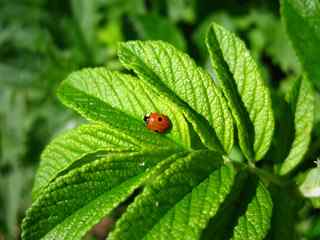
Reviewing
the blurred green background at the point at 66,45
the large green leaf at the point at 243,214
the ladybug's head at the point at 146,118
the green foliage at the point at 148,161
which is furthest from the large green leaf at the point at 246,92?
the blurred green background at the point at 66,45

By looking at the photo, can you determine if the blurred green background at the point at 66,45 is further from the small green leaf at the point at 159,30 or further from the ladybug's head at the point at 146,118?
the ladybug's head at the point at 146,118

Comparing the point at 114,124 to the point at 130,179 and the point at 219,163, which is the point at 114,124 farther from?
the point at 219,163

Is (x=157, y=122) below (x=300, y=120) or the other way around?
the other way around

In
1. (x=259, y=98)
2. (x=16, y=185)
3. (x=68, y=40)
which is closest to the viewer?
(x=259, y=98)

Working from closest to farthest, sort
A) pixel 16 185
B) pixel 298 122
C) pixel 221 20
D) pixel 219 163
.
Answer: pixel 219 163 < pixel 298 122 < pixel 221 20 < pixel 16 185

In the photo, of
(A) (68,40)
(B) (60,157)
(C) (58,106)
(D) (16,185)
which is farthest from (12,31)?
(B) (60,157)

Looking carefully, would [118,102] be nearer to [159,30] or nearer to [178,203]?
[178,203]

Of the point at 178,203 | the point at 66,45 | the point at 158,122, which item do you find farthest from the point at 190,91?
the point at 66,45
